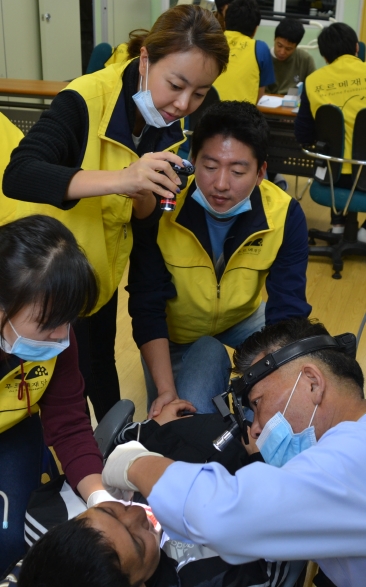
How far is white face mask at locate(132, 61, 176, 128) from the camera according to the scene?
5.51ft

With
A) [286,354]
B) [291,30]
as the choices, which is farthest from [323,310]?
[291,30]

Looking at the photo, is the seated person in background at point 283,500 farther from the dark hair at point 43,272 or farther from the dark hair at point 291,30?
the dark hair at point 291,30

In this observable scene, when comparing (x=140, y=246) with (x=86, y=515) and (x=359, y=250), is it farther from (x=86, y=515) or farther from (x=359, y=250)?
(x=359, y=250)

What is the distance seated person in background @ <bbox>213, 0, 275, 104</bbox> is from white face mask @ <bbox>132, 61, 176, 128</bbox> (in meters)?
2.80

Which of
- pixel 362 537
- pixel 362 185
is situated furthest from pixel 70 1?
pixel 362 537

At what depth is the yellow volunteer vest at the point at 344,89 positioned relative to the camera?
12.1ft

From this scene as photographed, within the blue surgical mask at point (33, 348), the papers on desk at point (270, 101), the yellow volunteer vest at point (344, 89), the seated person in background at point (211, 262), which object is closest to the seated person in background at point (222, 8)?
the papers on desk at point (270, 101)

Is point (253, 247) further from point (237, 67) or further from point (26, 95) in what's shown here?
point (26, 95)

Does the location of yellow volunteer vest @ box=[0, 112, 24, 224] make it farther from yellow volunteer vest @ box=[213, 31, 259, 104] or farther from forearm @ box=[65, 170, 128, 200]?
yellow volunteer vest @ box=[213, 31, 259, 104]

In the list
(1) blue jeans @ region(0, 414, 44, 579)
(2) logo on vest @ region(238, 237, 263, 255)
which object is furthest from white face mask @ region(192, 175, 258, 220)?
(1) blue jeans @ region(0, 414, 44, 579)

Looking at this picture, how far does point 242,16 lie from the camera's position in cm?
430

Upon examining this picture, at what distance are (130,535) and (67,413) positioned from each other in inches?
18.2

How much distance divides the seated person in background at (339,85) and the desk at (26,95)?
165cm

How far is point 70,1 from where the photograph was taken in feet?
20.5
